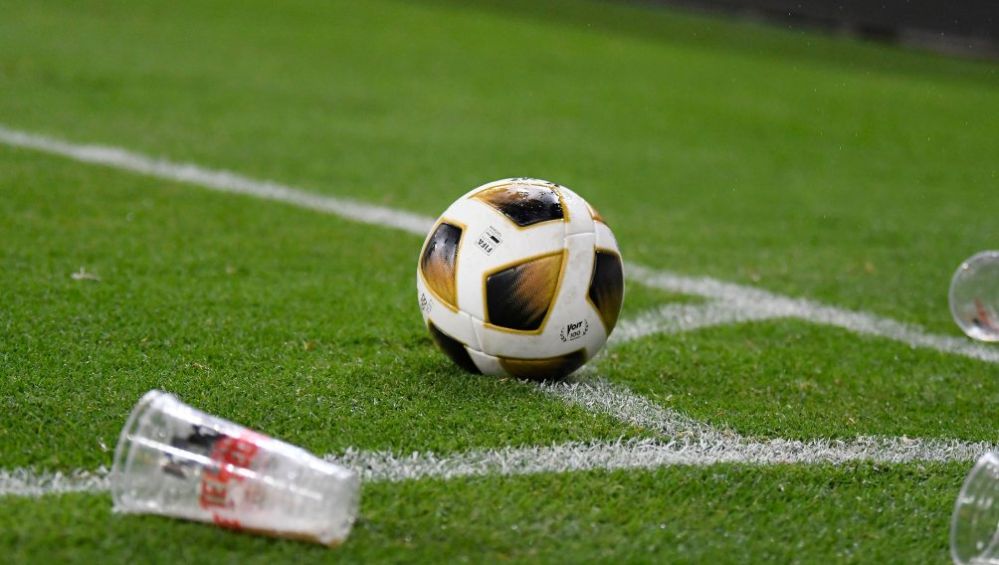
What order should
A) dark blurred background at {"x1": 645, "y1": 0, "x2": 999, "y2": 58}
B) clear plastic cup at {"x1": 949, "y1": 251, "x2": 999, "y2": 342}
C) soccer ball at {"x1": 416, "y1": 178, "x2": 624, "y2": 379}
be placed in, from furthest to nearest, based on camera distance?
dark blurred background at {"x1": 645, "y1": 0, "x2": 999, "y2": 58}, clear plastic cup at {"x1": 949, "y1": 251, "x2": 999, "y2": 342}, soccer ball at {"x1": 416, "y1": 178, "x2": 624, "y2": 379}

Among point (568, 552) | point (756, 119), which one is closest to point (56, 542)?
point (568, 552)

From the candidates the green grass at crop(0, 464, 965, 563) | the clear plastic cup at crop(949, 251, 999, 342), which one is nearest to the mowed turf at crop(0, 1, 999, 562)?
the green grass at crop(0, 464, 965, 563)

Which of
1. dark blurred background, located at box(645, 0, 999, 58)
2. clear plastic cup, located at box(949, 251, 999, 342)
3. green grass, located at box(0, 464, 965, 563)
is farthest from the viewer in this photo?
dark blurred background, located at box(645, 0, 999, 58)

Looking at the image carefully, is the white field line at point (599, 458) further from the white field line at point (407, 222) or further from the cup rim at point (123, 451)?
the white field line at point (407, 222)

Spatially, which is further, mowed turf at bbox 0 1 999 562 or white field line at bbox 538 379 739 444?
white field line at bbox 538 379 739 444

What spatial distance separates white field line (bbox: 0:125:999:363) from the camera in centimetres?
471

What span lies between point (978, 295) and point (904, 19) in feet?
52.5

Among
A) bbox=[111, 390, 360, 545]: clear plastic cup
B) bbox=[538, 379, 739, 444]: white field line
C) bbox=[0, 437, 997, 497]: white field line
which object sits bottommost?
bbox=[538, 379, 739, 444]: white field line

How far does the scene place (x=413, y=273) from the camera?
5.12m

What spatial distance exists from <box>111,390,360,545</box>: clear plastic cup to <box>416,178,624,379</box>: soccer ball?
1052mm

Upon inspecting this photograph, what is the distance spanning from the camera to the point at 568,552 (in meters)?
2.63

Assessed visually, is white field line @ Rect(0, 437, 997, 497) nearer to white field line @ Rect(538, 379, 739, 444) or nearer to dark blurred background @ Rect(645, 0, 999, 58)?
white field line @ Rect(538, 379, 739, 444)

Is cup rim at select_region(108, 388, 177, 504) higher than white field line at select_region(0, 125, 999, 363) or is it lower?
higher

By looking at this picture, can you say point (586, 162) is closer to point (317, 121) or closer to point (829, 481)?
point (317, 121)
